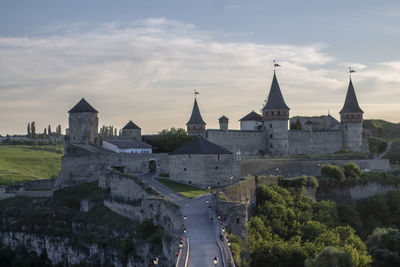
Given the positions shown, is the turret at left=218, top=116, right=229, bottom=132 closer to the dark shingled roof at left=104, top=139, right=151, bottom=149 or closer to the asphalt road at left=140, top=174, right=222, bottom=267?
the dark shingled roof at left=104, top=139, right=151, bottom=149

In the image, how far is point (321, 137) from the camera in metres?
75.7

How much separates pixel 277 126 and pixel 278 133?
2.84ft

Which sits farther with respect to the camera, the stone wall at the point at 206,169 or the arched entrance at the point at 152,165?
the arched entrance at the point at 152,165

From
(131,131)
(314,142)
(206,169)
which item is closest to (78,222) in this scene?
(206,169)

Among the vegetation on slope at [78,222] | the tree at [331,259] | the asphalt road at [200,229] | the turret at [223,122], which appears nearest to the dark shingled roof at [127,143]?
the vegetation on slope at [78,222]

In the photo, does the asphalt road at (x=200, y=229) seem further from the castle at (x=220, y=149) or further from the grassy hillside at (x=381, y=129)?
the grassy hillside at (x=381, y=129)

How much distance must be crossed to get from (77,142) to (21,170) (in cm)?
2655

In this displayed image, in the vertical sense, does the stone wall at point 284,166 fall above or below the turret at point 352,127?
below

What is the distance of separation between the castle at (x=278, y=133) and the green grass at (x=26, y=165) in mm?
21845

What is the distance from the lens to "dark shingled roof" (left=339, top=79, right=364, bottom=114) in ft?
255

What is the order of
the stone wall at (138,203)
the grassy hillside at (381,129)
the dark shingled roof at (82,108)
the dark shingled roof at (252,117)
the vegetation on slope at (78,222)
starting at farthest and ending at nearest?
the grassy hillside at (381,129)
the dark shingled roof at (252,117)
the dark shingled roof at (82,108)
the vegetation on slope at (78,222)
the stone wall at (138,203)

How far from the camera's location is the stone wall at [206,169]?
4550 centimetres

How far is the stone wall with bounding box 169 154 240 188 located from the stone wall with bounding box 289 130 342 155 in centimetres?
2741

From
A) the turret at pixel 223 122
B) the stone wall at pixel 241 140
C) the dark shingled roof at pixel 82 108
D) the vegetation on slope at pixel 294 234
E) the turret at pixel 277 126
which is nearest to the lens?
the vegetation on slope at pixel 294 234
